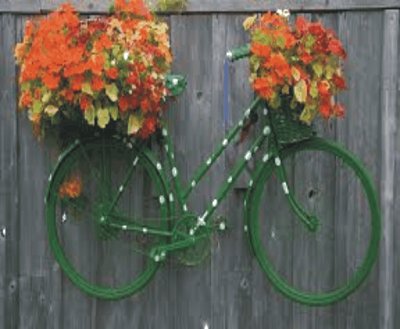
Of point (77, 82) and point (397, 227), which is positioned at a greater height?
point (77, 82)

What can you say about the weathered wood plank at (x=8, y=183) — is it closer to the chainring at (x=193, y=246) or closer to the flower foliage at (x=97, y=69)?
the flower foliage at (x=97, y=69)

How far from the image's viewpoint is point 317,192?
14.5 feet

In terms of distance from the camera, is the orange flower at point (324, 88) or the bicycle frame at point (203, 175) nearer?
the orange flower at point (324, 88)

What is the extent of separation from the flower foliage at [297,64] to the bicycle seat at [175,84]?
1.18 ft

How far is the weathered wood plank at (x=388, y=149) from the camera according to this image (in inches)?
172

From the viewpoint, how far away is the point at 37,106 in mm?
4078

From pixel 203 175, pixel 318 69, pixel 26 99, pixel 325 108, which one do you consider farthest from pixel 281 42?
pixel 26 99

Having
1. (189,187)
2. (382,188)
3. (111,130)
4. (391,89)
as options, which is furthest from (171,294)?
(391,89)

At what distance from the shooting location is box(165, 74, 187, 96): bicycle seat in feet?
13.6

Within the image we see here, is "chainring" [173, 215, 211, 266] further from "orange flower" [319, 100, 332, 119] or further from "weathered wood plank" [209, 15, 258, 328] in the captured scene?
"orange flower" [319, 100, 332, 119]

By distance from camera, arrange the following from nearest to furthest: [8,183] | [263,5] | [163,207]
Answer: [163,207] → [263,5] → [8,183]

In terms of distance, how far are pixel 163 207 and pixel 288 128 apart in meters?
0.73

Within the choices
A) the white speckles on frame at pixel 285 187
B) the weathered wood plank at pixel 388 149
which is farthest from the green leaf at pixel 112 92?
the weathered wood plank at pixel 388 149

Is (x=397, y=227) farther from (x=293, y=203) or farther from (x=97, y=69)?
(x=97, y=69)
